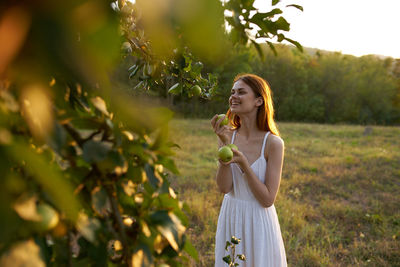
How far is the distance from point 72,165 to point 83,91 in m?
0.12

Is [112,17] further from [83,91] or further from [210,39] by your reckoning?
[83,91]

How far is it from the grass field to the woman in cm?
69

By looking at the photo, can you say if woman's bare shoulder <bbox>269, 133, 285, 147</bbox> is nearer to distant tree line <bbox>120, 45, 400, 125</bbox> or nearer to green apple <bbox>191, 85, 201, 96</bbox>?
green apple <bbox>191, 85, 201, 96</bbox>

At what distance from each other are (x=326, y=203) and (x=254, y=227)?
2.95 metres

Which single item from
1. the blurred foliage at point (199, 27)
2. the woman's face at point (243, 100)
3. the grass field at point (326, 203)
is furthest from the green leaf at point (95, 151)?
the woman's face at point (243, 100)

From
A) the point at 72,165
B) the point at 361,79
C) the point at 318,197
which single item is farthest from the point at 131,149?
the point at 361,79

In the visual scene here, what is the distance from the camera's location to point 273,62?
25.4 meters

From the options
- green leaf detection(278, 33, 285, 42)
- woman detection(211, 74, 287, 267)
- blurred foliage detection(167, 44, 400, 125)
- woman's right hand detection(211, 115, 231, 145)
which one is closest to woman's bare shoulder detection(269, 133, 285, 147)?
woman detection(211, 74, 287, 267)

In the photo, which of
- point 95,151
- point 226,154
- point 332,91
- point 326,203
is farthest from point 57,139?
point 332,91

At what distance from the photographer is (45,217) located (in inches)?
11.9

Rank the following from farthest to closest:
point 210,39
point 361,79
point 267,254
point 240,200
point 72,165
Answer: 1. point 361,79
2. point 240,200
3. point 267,254
4. point 72,165
5. point 210,39

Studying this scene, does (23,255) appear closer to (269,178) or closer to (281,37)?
(281,37)

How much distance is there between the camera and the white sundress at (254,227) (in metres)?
1.83

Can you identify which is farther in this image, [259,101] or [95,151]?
[259,101]
